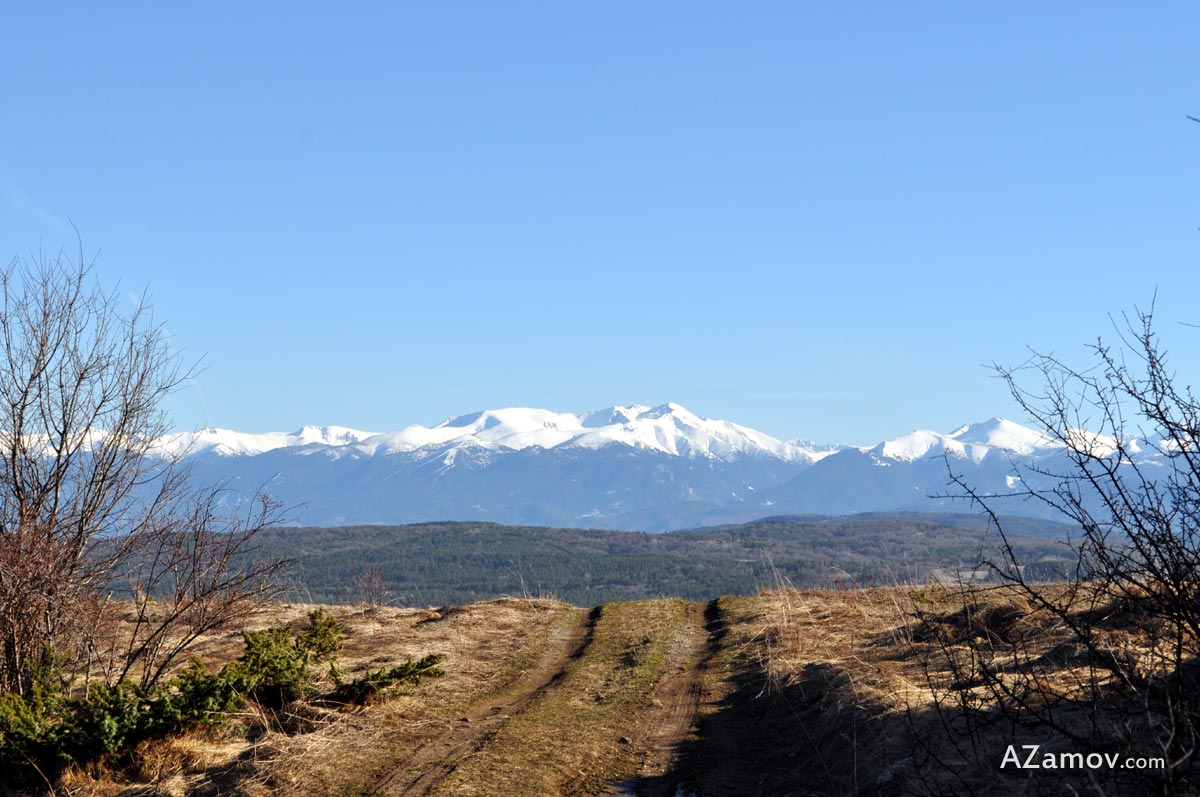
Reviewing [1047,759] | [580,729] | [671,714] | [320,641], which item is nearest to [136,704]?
[320,641]

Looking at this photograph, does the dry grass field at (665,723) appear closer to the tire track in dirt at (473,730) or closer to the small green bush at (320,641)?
the tire track in dirt at (473,730)

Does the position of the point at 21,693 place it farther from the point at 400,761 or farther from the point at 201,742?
the point at 400,761

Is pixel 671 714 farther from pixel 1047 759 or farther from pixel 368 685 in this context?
pixel 1047 759

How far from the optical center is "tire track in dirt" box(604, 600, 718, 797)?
34.0 ft

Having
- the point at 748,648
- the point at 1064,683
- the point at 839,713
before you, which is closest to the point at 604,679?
the point at 748,648

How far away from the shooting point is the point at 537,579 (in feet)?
607

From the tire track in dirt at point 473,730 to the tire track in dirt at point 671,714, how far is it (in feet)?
6.16

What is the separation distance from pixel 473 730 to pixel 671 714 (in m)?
2.93

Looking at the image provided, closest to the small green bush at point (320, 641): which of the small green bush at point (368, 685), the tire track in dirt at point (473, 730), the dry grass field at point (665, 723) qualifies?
the small green bush at point (368, 685)

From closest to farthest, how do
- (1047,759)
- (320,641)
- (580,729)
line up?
(1047,759) → (580,729) → (320,641)

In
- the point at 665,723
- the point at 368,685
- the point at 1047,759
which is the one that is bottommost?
the point at 665,723

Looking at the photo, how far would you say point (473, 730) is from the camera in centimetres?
1250

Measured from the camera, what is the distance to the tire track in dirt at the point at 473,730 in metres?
10.2

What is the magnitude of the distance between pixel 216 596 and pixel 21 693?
3.27 m
